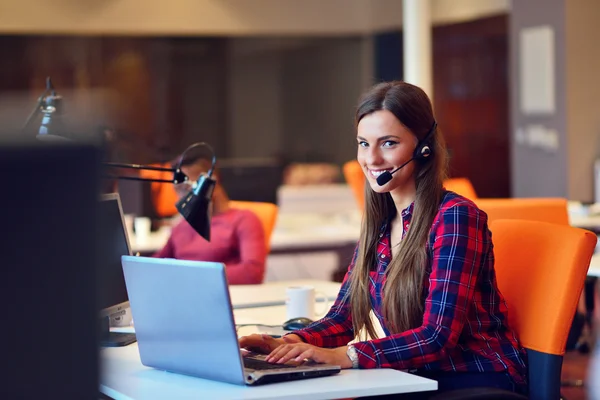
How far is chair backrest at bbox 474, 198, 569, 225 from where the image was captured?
131 inches

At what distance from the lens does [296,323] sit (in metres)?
2.50

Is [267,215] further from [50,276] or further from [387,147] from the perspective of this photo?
[50,276]

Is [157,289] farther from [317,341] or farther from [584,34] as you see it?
[584,34]

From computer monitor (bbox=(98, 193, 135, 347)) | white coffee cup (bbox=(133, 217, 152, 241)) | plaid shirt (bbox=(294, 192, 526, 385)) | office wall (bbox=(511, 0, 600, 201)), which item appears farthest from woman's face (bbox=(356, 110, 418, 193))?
office wall (bbox=(511, 0, 600, 201))

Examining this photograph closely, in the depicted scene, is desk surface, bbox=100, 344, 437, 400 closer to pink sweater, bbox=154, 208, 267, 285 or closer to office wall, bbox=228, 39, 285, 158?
pink sweater, bbox=154, 208, 267, 285

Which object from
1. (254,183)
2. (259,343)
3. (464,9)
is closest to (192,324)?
(259,343)

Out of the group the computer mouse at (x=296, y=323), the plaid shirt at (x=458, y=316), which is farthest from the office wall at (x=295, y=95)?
the plaid shirt at (x=458, y=316)

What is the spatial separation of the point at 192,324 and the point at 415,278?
528mm

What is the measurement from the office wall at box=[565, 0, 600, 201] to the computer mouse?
620 centimetres

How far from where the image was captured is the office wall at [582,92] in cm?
823

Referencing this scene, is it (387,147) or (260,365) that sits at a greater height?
(387,147)

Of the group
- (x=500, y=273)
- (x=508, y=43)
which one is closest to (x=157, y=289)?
(x=500, y=273)

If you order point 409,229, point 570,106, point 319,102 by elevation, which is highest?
point 319,102

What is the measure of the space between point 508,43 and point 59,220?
29.9ft
